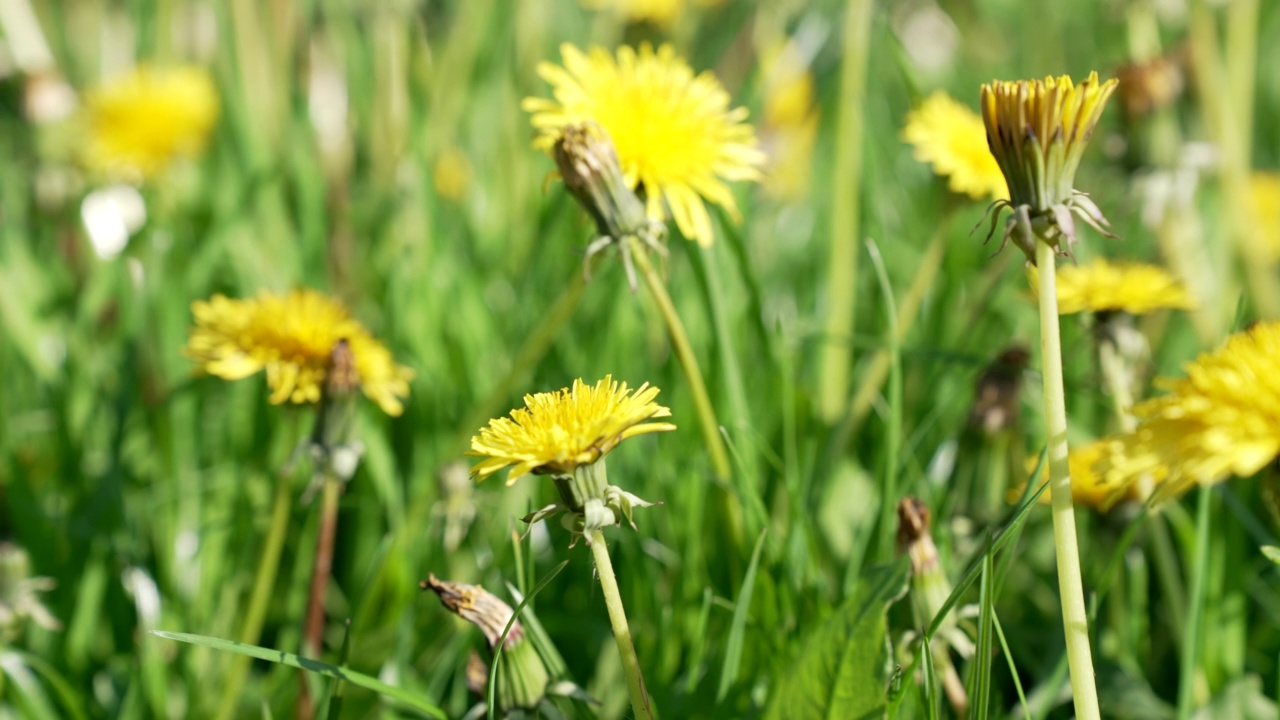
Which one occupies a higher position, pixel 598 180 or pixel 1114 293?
pixel 598 180

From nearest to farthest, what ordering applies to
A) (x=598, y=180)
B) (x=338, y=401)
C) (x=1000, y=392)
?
(x=598, y=180), (x=338, y=401), (x=1000, y=392)

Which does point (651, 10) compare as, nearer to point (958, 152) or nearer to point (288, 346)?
point (958, 152)

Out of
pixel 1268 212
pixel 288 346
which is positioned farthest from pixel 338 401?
pixel 1268 212

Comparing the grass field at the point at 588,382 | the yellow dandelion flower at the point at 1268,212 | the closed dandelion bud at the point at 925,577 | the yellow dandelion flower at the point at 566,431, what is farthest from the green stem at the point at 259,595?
the yellow dandelion flower at the point at 1268,212

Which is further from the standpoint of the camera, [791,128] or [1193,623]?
[791,128]

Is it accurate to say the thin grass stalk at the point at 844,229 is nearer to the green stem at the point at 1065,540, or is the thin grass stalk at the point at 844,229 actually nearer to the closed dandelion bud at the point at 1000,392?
the closed dandelion bud at the point at 1000,392

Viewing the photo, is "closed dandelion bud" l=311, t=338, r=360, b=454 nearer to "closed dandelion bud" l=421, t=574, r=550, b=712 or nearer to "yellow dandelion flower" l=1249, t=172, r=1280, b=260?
"closed dandelion bud" l=421, t=574, r=550, b=712

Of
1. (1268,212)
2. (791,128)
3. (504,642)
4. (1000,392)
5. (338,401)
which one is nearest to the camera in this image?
(504,642)
